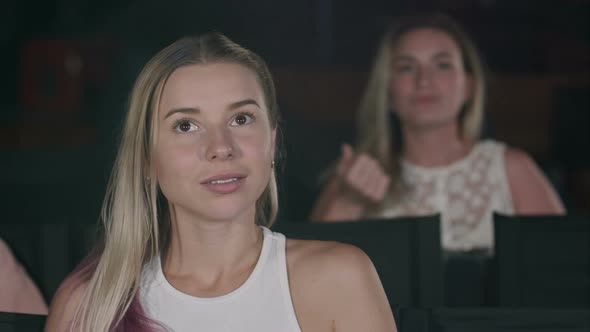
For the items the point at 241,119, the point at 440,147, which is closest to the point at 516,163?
the point at 440,147

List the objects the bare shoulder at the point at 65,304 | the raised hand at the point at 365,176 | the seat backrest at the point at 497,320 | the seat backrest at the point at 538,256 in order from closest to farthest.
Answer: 1. the seat backrest at the point at 497,320
2. the bare shoulder at the point at 65,304
3. the seat backrest at the point at 538,256
4. the raised hand at the point at 365,176

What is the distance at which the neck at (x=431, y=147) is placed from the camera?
267 cm

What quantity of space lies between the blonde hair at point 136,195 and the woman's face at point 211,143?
0.08 feet

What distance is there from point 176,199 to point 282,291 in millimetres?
212

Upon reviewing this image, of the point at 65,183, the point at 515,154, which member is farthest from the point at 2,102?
the point at 515,154

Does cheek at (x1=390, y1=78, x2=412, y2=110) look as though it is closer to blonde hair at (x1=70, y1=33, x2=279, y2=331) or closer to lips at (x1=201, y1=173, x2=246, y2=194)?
blonde hair at (x1=70, y1=33, x2=279, y2=331)

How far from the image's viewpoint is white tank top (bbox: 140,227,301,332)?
1.38 meters

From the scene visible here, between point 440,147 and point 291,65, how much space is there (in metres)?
3.15

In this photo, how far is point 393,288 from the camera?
1.58 metres

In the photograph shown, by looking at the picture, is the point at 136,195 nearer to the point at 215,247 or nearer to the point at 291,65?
the point at 215,247

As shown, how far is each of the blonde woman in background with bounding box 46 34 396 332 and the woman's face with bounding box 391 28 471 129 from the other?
3.77ft

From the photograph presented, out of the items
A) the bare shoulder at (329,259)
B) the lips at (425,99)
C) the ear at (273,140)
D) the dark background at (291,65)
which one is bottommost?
the dark background at (291,65)

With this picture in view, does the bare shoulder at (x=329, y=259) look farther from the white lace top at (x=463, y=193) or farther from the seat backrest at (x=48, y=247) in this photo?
the white lace top at (x=463, y=193)

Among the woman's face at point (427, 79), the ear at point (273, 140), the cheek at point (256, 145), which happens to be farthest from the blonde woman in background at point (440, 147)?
the cheek at point (256, 145)
